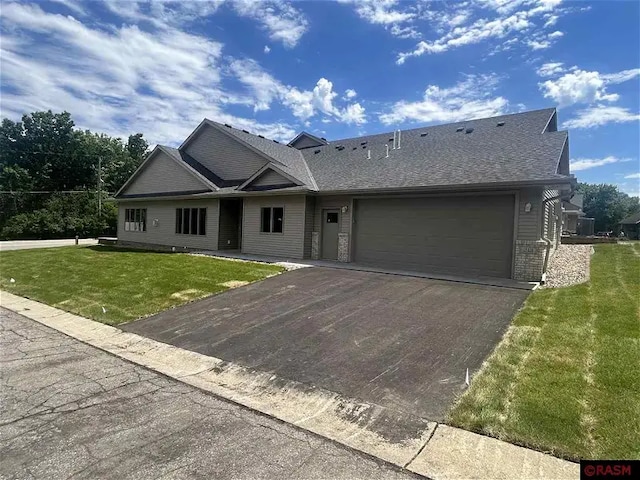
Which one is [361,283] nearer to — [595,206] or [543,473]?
[543,473]

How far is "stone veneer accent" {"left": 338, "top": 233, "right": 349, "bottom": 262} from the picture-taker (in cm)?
1352

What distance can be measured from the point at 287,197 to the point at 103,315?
28.3 feet

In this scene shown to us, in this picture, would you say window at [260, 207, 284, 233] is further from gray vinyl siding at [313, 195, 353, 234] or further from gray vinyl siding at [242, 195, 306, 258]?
Answer: gray vinyl siding at [313, 195, 353, 234]

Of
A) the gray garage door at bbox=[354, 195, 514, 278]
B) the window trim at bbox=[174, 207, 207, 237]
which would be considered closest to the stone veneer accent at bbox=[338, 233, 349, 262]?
the gray garage door at bbox=[354, 195, 514, 278]

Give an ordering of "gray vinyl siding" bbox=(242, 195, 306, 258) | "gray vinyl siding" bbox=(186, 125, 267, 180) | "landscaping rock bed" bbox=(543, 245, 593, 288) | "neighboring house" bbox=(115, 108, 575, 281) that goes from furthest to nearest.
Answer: "gray vinyl siding" bbox=(186, 125, 267, 180), "gray vinyl siding" bbox=(242, 195, 306, 258), "neighboring house" bbox=(115, 108, 575, 281), "landscaping rock bed" bbox=(543, 245, 593, 288)

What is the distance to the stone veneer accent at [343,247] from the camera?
1352 centimetres

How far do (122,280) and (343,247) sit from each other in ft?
24.0

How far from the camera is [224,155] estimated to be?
18812 millimetres

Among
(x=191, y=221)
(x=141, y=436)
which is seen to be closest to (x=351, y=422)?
(x=141, y=436)

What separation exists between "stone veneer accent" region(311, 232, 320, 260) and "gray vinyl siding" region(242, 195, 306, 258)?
42 centimetres

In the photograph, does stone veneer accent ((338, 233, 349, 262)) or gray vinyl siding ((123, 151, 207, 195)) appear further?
gray vinyl siding ((123, 151, 207, 195))

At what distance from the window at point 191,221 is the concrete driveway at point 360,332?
9747mm

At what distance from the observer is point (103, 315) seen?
760 cm

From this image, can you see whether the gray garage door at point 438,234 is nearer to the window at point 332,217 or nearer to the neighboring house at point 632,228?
the window at point 332,217
